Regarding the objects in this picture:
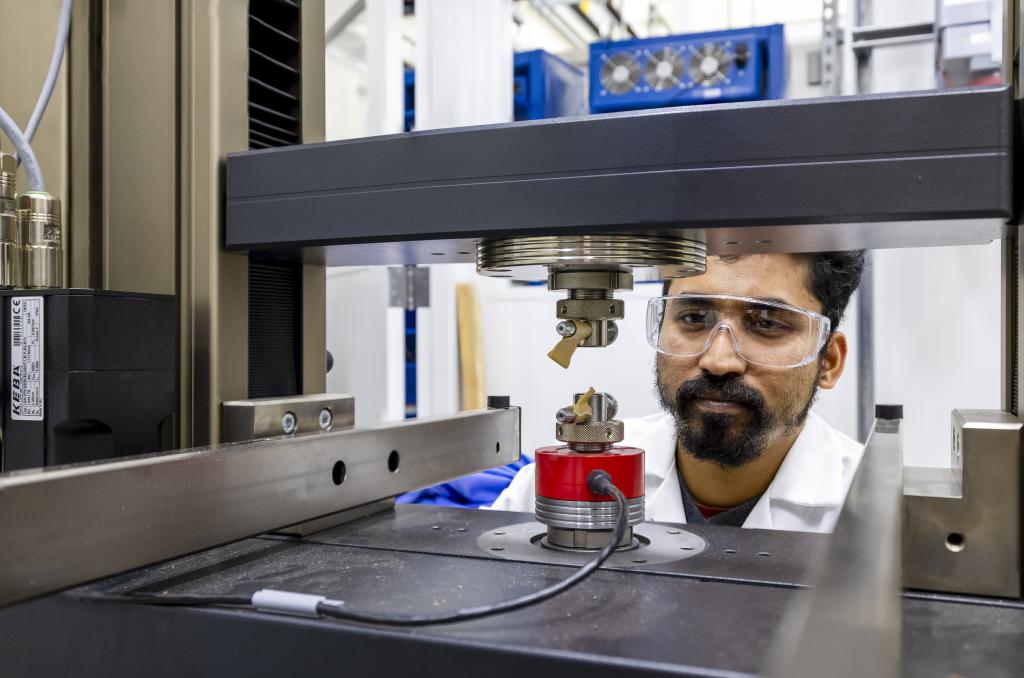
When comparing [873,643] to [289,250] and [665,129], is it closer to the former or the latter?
[665,129]

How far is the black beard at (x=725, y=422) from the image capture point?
1462mm

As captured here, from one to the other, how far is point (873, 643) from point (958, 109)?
0.35m

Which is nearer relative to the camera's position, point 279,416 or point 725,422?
point 279,416

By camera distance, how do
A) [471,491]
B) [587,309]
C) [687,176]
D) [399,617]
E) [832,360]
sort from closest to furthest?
[399,617]
[687,176]
[587,309]
[832,360]
[471,491]

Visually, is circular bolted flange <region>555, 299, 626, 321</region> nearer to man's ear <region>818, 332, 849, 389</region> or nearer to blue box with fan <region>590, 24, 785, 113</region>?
man's ear <region>818, 332, 849, 389</region>

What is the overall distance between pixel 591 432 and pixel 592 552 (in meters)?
0.09

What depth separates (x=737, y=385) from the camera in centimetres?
147

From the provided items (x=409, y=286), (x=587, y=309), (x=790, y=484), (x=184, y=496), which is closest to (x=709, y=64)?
(x=409, y=286)

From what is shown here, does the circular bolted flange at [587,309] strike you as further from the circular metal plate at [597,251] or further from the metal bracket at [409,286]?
the metal bracket at [409,286]

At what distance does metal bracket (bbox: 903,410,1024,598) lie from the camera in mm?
559

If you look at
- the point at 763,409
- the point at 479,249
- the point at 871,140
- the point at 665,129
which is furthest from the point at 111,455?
the point at 763,409

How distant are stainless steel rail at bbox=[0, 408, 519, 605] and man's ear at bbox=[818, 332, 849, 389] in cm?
113

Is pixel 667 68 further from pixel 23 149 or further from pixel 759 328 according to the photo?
pixel 23 149

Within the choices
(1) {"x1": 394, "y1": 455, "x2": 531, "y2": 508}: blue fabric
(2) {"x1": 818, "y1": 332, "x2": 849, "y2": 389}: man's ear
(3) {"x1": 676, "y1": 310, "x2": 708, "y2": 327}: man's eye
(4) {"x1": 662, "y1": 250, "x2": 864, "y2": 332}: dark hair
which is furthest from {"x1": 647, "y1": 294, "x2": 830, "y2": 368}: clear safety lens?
(1) {"x1": 394, "y1": 455, "x2": 531, "y2": 508}: blue fabric
